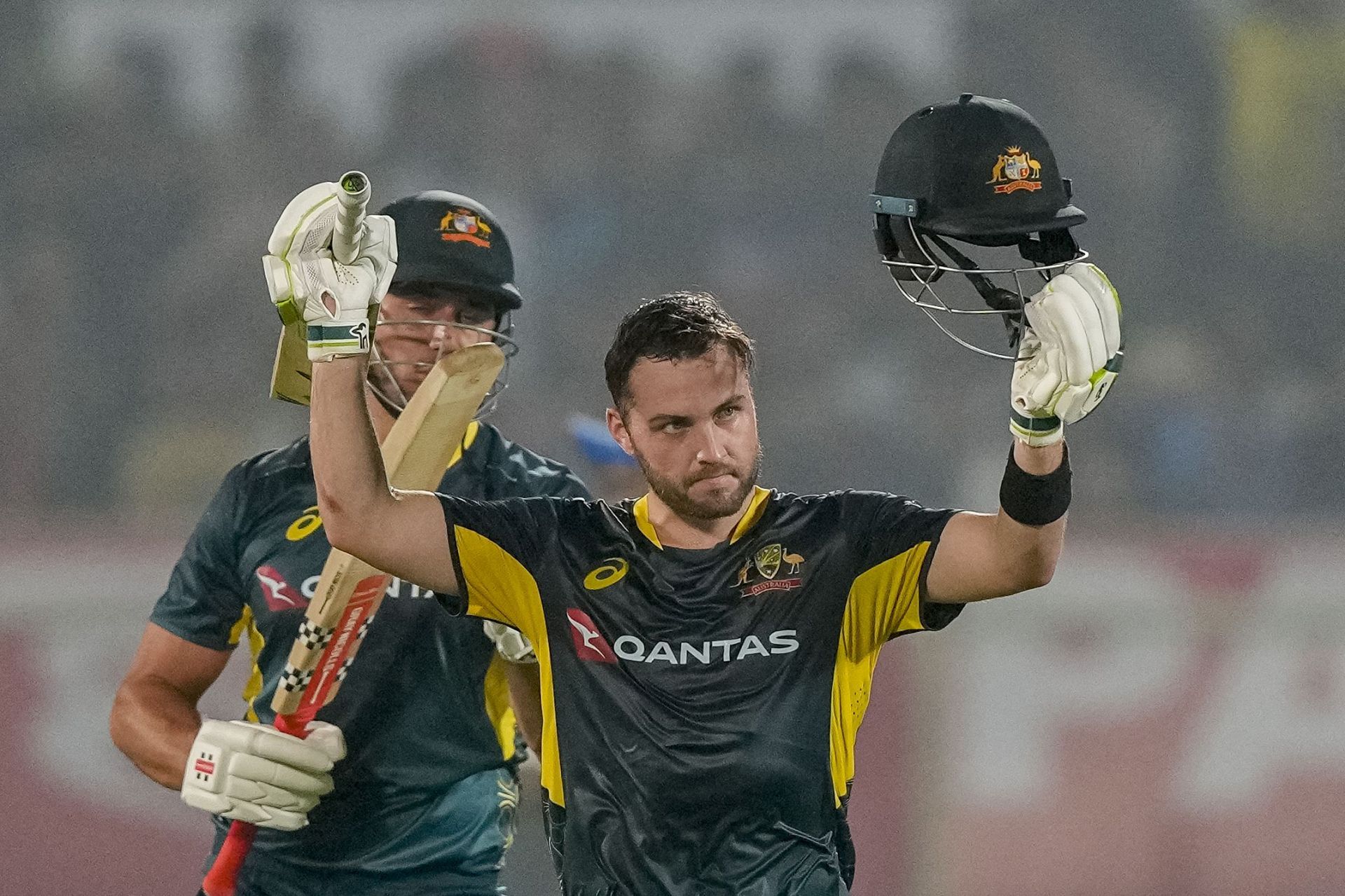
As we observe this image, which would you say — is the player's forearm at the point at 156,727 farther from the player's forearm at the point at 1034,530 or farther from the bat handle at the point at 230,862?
the player's forearm at the point at 1034,530

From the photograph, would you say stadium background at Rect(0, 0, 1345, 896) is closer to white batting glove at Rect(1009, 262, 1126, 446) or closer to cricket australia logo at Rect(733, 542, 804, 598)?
cricket australia logo at Rect(733, 542, 804, 598)

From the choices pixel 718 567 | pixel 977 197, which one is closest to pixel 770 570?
pixel 718 567

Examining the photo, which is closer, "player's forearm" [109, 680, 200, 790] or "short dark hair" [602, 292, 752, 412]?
"short dark hair" [602, 292, 752, 412]

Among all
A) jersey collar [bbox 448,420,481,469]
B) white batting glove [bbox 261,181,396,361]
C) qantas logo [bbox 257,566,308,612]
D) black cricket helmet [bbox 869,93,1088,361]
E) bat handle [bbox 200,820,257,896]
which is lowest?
bat handle [bbox 200,820,257,896]

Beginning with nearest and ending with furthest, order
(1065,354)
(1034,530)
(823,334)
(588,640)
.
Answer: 1. (1065,354)
2. (1034,530)
3. (588,640)
4. (823,334)

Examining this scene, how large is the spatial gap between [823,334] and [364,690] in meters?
3.08

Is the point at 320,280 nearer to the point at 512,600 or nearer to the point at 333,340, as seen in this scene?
the point at 333,340

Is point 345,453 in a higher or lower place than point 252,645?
higher

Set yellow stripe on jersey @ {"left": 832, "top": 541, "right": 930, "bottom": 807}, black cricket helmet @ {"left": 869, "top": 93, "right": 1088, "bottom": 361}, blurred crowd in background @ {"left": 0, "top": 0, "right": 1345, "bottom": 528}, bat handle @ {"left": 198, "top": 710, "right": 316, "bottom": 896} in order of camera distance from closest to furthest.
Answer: black cricket helmet @ {"left": 869, "top": 93, "right": 1088, "bottom": 361}, yellow stripe on jersey @ {"left": 832, "top": 541, "right": 930, "bottom": 807}, bat handle @ {"left": 198, "top": 710, "right": 316, "bottom": 896}, blurred crowd in background @ {"left": 0, "top": 0, "right": 1345, "bottom": 528}

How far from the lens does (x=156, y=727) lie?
2.74 m

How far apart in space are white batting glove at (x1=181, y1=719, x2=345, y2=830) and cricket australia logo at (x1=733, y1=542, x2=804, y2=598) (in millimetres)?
753

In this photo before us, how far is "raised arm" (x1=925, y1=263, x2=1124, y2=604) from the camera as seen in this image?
6.20 feet

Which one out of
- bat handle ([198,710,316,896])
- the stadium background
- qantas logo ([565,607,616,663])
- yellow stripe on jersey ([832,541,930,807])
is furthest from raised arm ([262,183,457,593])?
the stadium background

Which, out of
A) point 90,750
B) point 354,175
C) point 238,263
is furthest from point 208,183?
point 354,175
